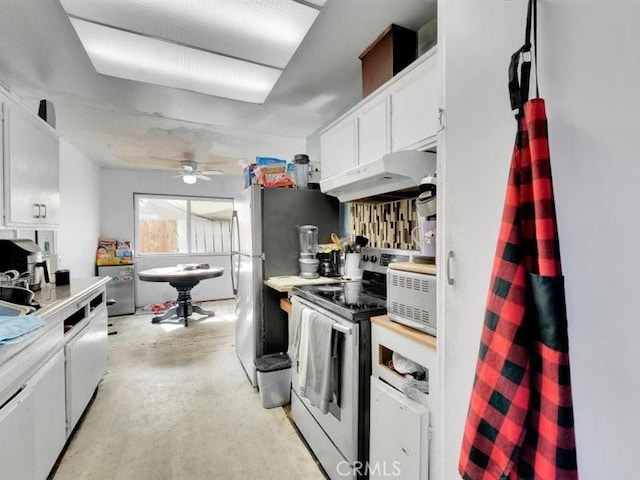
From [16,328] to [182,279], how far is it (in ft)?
9.30

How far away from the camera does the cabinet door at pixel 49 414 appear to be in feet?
4.55

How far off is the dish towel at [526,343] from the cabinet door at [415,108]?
814 millimetres

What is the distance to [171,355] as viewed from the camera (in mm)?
3264

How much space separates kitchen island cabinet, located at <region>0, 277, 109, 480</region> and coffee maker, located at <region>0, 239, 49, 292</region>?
13 centimetres

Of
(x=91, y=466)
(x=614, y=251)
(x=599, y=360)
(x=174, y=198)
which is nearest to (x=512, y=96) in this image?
(x=614, y=251)

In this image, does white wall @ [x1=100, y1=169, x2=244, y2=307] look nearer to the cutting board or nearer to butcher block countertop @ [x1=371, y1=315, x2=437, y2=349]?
butcher block countertop @ [x1=371, y1=315, x2=437, y2=349]

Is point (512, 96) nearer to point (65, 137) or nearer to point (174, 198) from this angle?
point (65, 137)

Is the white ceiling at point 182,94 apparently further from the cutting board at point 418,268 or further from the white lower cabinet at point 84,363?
the white lower cabinet at point 84,363

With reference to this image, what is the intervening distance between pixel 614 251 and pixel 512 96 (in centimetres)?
39

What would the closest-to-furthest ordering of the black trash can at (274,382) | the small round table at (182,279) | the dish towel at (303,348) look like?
the dish towel at (303,348) → the black trash can at (274,382) → the small round table at (182,279)

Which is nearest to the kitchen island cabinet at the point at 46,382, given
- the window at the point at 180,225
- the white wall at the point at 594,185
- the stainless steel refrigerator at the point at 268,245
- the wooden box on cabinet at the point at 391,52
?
the stainless steel refrigerator at the point at 268,245

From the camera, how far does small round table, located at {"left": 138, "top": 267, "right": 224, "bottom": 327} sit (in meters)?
3.90

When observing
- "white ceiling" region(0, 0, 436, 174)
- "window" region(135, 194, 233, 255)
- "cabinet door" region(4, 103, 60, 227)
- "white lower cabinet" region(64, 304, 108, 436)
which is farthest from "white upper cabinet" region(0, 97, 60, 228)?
"window" region(135, 194, 233, 255)

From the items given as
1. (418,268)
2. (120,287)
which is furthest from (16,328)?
(120,287)
